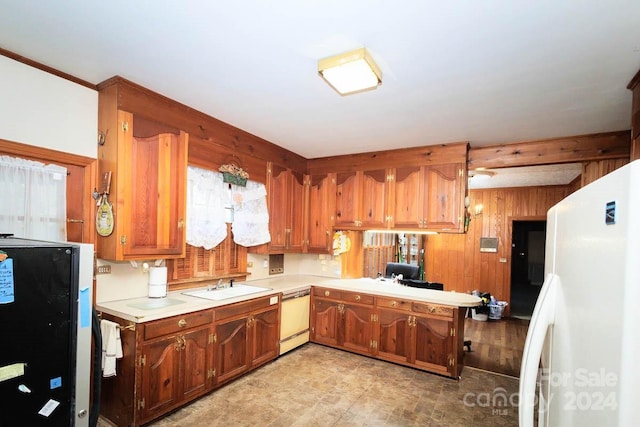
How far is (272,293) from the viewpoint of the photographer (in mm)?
3330

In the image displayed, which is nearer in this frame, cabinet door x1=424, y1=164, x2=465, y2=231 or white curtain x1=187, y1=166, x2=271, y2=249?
white curtain x1=187, y1=166, x2=271, y2=249

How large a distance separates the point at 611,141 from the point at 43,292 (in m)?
4.29

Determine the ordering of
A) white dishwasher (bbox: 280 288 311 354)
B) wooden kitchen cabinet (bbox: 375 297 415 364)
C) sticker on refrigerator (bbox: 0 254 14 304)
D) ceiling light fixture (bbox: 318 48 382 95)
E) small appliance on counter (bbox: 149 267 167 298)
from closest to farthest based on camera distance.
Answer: sticker on refrigerator (bbox: 0 254 14 304), ceiling light fixture (bbox: 318 48 382 95), small appliance on counter (bbox: 149 267 167 298), wooden kitchen cabinet (bbox: 375 297 415 364), white dishwasher (bbox: 280 288 311 354)

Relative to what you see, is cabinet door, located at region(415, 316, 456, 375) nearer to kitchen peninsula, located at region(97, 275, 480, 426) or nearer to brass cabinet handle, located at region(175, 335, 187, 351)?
kitchen peninsula, located at region(97, 275, 480, 426)

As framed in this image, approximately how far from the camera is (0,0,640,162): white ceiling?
4.78 feet

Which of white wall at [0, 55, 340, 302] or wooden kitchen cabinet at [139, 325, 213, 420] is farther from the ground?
white wall at [0, 55, 340, 302]

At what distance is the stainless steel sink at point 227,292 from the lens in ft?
9.63

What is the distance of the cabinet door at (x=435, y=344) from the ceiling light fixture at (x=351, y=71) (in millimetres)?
2475

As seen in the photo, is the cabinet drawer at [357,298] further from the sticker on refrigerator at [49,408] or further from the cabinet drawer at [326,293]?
the sticker on refrigerator at [49,408]

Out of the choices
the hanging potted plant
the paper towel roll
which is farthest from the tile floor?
the hanging potted plant

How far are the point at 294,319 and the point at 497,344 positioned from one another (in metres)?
2.92

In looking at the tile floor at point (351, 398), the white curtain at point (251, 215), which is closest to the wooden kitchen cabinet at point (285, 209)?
the white curtain at point (251, 215)

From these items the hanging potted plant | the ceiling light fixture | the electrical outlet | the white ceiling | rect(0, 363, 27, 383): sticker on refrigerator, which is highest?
the white ceiling

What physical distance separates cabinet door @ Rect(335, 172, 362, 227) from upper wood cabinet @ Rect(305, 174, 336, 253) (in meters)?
0.07
